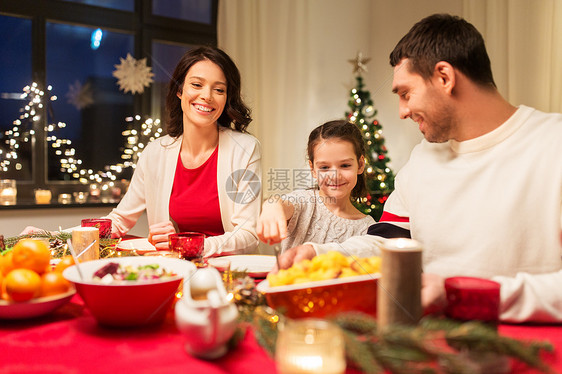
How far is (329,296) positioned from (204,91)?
5.08 feet

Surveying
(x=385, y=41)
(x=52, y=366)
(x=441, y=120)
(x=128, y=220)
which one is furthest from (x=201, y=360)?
(x=385, y=41)

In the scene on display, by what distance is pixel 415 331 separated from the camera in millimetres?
566

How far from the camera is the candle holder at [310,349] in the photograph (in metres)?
0.55

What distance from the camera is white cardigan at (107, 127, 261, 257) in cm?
207

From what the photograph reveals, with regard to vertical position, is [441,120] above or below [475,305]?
above

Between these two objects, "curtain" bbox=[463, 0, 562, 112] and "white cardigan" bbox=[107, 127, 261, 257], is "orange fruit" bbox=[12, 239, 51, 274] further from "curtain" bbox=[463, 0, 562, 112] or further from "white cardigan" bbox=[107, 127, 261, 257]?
"curtain" bbox=[463, 0, 562, 112]

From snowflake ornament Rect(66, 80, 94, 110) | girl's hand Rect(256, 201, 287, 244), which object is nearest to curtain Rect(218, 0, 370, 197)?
snowflake ornament Rect(66, 80, 94, 110)

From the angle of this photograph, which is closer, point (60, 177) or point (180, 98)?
point (180, 98)

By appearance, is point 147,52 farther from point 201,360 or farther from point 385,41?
point 201,360

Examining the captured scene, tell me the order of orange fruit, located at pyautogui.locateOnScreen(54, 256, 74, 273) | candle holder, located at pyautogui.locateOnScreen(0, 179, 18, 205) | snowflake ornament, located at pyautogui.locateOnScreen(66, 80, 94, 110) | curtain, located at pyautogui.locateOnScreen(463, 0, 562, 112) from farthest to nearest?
1. snowflake ornament, located at pyautogui.locateOnScreen(66, 80, 94, 110)
2. candle holder, located at pyautogui.locateOnScreen(0, 179, 18, 205)
3. curtain, located at pyautogui.locateOnScreen(463, 0, 562, 112)
4. orange fruit, located at pyautogui.locateOnScreen(54, 256, 74, 273)

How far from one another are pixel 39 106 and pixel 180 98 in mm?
1863

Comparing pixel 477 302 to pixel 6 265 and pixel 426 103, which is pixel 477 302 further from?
pixel 6 265

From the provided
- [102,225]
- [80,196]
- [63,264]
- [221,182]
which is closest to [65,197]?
[80,196]

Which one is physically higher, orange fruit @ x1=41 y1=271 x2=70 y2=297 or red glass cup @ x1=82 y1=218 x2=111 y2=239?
red glass cup @ x1=82 y1=218 x2=111 y2=239
